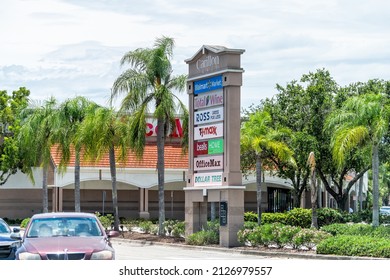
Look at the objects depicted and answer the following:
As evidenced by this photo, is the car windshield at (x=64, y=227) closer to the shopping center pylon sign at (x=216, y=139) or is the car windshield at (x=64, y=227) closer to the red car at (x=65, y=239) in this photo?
the red car at (x=65, y=239)

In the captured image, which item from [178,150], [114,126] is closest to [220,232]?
[114,126]

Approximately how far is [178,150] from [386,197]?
94712 mm

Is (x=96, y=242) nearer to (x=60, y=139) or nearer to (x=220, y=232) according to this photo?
(x=220, y=232)

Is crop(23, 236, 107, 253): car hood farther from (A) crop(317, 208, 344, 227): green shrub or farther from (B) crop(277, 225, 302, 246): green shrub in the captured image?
(A) crop(317, 208, 344, 227): green shrub

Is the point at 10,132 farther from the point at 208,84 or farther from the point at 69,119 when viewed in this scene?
the point at 208,84

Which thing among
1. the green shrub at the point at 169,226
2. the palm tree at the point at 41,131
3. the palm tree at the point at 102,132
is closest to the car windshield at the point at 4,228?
the green shrub at the point at 169,226

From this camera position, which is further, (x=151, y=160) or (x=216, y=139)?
(x=151, y=160)

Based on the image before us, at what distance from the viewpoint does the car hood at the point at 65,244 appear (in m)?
17.4

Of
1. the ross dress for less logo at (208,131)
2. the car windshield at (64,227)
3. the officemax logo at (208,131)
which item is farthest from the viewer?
the officemax logo at (208,131)

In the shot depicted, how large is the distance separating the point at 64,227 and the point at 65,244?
1346mm

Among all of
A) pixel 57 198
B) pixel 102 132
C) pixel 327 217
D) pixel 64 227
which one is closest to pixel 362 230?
pixel 327 217

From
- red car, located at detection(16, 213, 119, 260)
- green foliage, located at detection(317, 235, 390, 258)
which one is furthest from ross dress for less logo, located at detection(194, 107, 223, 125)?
red car, located at detection(16, 213, 119, 260)

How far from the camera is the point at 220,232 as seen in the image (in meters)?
35.8

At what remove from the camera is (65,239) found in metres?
18.0
